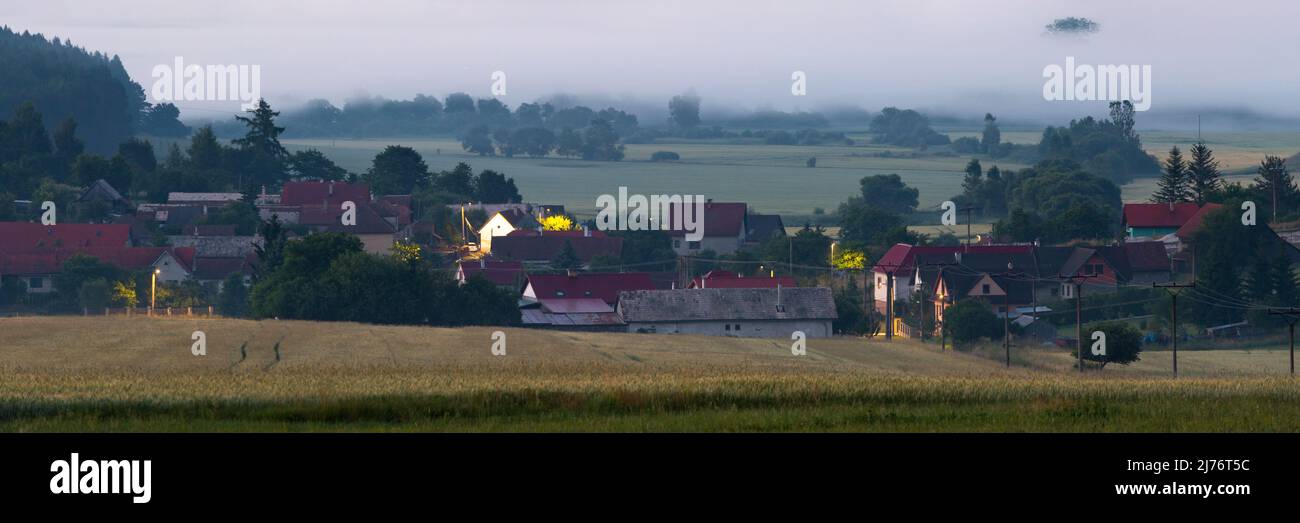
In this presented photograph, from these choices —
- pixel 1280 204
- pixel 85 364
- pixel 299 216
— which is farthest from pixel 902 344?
pixel 299 216

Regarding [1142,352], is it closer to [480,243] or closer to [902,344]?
[902,344]

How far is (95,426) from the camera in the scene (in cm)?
2653

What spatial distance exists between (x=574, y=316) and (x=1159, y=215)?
62071 mm

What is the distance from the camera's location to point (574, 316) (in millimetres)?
95562

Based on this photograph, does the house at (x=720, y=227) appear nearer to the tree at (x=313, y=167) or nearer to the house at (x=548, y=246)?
the house at (x=548, y=246)

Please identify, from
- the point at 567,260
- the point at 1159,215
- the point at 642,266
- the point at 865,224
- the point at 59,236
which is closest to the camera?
the point at 567,260

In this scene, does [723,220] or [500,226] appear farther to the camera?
[723,220]

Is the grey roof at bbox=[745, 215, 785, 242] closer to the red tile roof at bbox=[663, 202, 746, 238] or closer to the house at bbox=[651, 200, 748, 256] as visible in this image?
the house at bbox=[651, 200, 748, 256]

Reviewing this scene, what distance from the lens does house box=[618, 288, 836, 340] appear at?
A: 3558 inches

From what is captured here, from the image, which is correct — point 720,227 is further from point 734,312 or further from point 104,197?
point 734,312

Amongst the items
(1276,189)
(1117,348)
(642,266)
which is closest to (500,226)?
(642,266)

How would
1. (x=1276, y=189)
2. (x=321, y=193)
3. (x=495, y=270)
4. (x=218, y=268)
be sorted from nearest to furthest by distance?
(x=495, y=270), (x=218, y=268), (x=1276, y=189), (x=321, y=193)

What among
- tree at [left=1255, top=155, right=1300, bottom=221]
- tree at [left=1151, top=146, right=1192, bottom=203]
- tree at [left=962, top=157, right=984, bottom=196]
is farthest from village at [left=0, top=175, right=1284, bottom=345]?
tree at [left=962, top=157, right=984, bottom=196]
